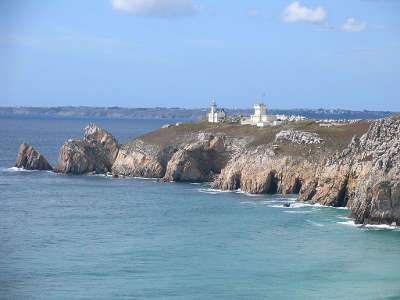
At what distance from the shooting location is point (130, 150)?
12162 cm

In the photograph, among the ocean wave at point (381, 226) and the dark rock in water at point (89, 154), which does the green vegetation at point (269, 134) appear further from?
the ocean wave at point (381, 226)

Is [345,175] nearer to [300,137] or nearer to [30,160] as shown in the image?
[300,137]

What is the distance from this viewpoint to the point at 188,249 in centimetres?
6084

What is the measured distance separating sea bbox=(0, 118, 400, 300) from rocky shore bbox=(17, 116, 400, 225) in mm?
3082

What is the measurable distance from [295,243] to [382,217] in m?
10.2

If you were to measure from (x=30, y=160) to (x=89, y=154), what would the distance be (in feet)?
32.8

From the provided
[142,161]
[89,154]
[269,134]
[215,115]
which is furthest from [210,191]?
[215,115]

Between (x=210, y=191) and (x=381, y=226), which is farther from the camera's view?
(x=210, y=191)

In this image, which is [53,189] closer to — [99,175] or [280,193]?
[99,175]

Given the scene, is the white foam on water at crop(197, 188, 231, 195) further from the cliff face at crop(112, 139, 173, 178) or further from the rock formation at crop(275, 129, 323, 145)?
the cliff face at crop(112, 139, 173, 178)

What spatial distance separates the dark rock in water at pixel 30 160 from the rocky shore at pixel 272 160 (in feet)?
0.53

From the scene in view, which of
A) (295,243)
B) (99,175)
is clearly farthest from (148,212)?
(99,175)

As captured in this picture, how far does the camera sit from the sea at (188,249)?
49.0 m

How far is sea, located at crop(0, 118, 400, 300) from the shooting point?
49031 mm
